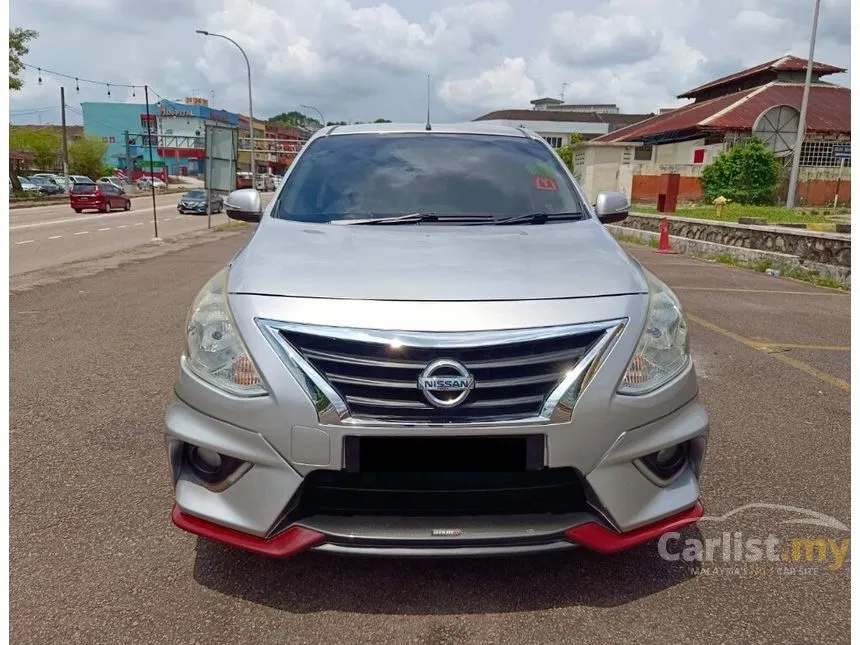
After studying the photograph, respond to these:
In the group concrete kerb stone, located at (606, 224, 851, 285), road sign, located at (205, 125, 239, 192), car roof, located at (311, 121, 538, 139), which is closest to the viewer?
car roof, located at (311, 121, 538, 139)

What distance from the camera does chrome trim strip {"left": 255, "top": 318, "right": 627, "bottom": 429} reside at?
2.07 m

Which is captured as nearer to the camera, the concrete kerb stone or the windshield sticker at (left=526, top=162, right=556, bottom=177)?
the windshield sticker at (left=526, top=162, right=556, bottom=177)

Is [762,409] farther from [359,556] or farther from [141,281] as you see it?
[141,281]

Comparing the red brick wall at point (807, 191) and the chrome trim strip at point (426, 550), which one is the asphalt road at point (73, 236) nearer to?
the chrome trim strip at point (426, 550)

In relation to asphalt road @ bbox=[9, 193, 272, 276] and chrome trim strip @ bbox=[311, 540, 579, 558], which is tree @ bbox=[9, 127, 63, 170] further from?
chrome trim strip @ bbox=[311, 540, 579, 558]

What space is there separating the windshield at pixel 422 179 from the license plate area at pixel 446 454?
1479mm

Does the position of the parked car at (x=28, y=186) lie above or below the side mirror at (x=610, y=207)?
below

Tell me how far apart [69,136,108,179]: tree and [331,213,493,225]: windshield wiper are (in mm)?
72349

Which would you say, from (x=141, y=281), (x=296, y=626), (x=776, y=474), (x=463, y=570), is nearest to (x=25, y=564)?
(x=296, y=626)

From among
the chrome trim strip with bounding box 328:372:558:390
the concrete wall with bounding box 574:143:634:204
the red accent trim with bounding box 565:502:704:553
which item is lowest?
the red accent trim with bounding box 565:502:704:553

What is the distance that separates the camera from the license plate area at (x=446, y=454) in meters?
2.11

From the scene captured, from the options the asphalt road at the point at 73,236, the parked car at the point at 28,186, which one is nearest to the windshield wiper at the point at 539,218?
the asphalt road at the point at 73,236

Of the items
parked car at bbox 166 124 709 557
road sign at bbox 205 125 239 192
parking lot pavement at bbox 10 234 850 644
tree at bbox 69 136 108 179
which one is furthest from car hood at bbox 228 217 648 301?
tree at bbox 69 136 108 179

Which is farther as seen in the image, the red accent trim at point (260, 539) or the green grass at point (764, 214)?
the green grass at point (764, 214)
